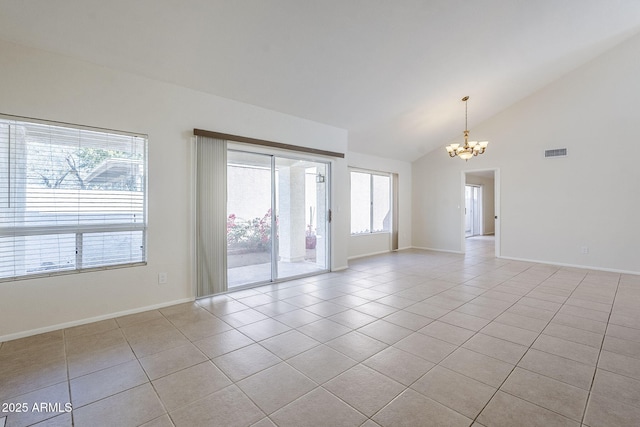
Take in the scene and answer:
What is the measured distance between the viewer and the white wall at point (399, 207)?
7.22 m

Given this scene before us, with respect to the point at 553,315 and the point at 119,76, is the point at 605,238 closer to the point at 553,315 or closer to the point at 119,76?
the point at 553,315

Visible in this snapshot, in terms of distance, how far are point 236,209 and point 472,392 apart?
3531 mm

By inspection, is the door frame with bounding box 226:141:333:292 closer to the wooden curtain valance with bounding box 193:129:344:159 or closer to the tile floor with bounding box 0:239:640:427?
the wooden curtain valance with bounding box 193:129:344:159

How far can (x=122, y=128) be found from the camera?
3.34m

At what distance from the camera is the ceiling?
9.16ft

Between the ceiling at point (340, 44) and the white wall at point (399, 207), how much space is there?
128 cm

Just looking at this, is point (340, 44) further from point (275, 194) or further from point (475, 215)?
point (475, 215)

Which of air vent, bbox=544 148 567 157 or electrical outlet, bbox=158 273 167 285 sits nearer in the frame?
electrical outlet, bbox=158 273 167 285

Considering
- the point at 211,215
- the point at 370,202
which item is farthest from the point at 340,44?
Answer: the point at 370,202

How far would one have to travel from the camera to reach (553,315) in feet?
11.2

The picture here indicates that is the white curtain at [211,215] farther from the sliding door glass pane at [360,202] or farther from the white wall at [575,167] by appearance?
the white wall at [575,167]

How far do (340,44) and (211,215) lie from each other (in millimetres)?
2726

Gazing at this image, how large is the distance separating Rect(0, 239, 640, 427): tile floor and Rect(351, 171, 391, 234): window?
352cm

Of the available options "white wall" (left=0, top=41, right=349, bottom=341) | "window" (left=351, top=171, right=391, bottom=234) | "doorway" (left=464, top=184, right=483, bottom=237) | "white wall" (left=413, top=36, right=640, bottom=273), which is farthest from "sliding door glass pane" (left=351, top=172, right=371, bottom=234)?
"doorway" (left=464, top=184, right=483, bottom=237)
